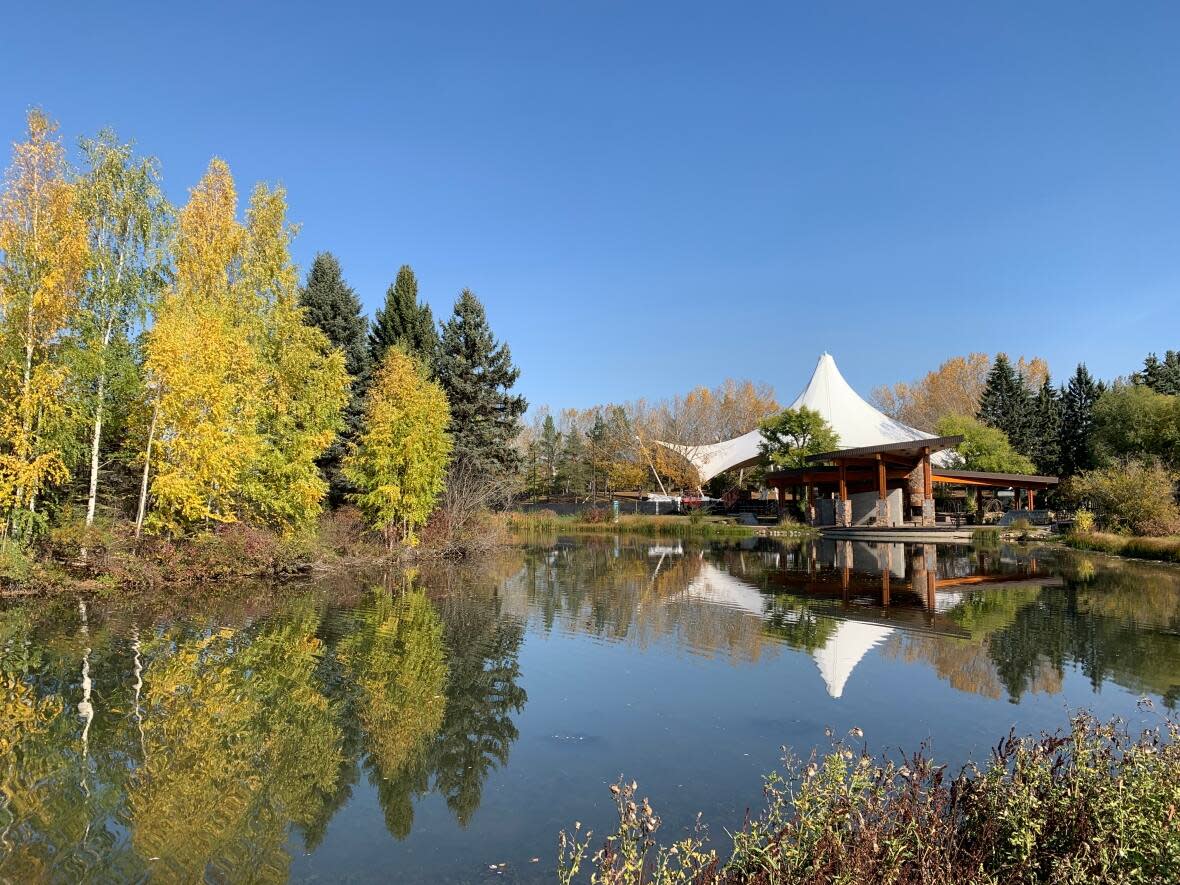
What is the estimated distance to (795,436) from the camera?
41.1 m

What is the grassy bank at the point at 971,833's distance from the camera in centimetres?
323

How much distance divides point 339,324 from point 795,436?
25.4 m

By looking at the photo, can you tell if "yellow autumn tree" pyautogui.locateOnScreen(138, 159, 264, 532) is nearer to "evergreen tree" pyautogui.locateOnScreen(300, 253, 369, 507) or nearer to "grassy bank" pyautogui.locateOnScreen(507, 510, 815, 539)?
"evergreen tree" pyautogui.locateOnScreen(300, 253, 369, 507)

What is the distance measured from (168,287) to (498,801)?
55.0ft

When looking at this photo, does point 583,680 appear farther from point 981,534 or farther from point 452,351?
point 981,534

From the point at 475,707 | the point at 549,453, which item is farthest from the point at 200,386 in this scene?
the point at 549,453

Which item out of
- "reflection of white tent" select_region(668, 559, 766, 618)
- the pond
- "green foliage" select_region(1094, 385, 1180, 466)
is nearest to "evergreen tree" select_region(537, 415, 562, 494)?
"green foliage" select_region(1094, 385, 1180, 466)

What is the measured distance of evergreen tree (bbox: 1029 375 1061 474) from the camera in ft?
153

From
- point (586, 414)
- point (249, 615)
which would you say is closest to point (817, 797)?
point (249, 615)

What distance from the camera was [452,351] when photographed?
3203cm

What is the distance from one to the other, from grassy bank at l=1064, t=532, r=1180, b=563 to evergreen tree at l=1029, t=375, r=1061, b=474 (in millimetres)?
23285

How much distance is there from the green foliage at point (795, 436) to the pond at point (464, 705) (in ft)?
81.1

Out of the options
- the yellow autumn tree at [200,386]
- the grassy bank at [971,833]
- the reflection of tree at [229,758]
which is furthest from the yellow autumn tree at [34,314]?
the grassy bank at [971,833]

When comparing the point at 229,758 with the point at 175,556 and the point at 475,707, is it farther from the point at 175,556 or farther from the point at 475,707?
the point at 175,556
